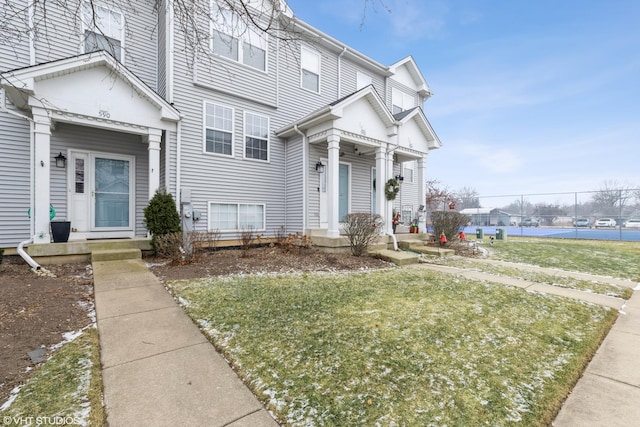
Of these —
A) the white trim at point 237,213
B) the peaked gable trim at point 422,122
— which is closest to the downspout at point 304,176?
the white trim at point 237,213

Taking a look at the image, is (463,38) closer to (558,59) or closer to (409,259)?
(558,59)

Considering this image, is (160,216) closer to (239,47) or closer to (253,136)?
(253,136)

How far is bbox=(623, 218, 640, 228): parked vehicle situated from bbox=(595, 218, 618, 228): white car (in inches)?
18.9

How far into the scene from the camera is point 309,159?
9.13m

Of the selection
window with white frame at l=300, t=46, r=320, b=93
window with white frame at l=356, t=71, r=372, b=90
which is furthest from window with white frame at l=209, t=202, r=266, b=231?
window with white frame at l=356, t=71, r=372, b=90

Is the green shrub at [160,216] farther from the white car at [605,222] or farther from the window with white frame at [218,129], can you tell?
the white car at [605,222]

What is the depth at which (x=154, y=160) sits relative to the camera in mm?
7172

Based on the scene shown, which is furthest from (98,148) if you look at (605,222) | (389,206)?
(605,222)

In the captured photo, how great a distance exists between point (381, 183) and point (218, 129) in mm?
5402

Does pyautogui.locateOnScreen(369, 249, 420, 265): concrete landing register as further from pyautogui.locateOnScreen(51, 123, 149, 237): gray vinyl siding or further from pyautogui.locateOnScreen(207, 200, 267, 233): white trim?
pyautogui.locateOnScreen(51, 123, 149, 237): gray vinyl siding

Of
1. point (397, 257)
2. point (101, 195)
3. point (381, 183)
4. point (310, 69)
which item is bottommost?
point (397, 257)

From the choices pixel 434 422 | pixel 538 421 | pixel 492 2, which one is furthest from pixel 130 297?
pixel 492 2

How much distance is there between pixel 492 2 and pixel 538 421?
38.5 feet

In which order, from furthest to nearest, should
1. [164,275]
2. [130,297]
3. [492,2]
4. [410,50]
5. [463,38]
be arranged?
[463,38], [410,50], [492,2], [164,275], [130,297]
